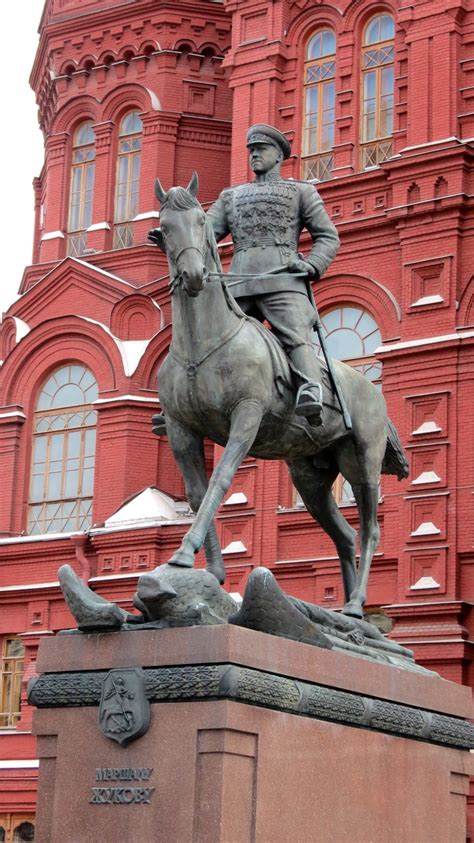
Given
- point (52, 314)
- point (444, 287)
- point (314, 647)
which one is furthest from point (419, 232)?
point (314, 647)

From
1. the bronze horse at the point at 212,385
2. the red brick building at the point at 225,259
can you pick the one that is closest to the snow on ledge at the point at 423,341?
the red brick building at the point at 225,259

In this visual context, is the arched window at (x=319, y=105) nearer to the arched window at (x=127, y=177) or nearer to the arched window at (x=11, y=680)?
the arched window at (x=127, y=177)

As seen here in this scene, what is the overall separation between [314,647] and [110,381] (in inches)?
765

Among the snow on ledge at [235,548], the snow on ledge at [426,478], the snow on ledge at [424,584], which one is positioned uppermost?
the snow on ledge at [426,478]

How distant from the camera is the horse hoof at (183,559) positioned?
31.1 feet

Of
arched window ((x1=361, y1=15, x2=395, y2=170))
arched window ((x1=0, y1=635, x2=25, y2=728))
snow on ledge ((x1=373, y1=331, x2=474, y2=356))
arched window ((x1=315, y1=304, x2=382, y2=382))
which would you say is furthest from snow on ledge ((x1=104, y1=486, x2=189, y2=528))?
arched window ((x1=361, y1=15, x2=395, y2=170))

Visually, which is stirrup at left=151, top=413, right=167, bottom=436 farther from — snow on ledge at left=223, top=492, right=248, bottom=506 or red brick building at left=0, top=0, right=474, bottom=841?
snow on ledge at left=223, top=492, right=248, bottom=506

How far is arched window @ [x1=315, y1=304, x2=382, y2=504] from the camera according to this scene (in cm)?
2522

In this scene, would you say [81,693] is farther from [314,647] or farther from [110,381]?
[110,381]

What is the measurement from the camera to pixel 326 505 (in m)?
11.7

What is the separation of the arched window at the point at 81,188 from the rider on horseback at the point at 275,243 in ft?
64.8

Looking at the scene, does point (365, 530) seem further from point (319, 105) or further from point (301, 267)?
point (319, 105)

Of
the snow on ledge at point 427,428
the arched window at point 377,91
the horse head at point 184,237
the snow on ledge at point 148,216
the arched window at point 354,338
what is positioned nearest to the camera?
the horse head at point 184,237

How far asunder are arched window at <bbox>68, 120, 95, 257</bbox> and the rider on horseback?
19766 millimetres
